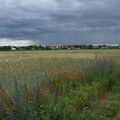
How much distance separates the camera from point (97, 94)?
452 centimetres

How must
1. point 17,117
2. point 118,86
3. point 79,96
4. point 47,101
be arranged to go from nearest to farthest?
point 17,117, point 47,101, point 79,96, point 118,86

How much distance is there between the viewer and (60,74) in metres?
5.69

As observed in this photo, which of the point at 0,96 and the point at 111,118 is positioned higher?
the point at 0,96

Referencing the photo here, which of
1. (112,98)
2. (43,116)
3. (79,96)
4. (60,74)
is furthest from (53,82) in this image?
(43,116)

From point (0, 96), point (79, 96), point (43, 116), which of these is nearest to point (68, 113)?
point (43, 116)

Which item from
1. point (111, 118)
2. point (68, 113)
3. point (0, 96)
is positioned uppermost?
point (0, 96)

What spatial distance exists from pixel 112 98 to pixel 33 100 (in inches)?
82.0

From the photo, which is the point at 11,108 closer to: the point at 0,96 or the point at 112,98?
the point at 0,96

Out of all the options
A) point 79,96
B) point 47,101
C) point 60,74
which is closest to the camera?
point 47,101

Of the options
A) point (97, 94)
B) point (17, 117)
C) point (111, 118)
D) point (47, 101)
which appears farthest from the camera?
point (97, 94)

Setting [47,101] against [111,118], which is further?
[47,101]

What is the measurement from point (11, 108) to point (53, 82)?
88.3 inches

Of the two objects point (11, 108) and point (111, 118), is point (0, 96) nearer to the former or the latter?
point (11, 108)

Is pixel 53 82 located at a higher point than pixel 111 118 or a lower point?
higher
